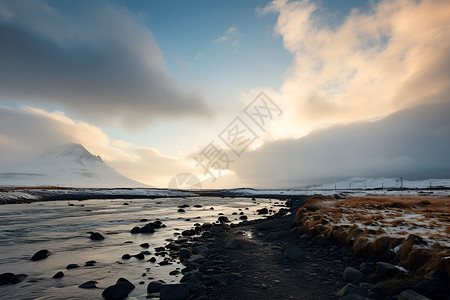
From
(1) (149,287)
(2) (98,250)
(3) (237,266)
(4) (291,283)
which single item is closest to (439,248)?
(4) (291,283)

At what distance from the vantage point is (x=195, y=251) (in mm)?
15898

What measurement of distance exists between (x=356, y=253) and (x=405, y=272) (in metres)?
3.92

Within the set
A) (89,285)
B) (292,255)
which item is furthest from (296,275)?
(89,285)

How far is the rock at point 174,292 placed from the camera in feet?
28.9

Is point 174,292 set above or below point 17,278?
above

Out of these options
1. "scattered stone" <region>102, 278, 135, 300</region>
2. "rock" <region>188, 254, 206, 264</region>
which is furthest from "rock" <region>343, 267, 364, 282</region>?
"scattered stone" <region>102, 278, 135, 300</region>

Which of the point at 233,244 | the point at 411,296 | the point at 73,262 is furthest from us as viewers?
the point at 233,244

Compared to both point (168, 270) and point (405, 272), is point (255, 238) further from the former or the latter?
point (405, 272)

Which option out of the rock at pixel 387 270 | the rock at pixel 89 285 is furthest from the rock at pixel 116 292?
the rock at pixel 387 270

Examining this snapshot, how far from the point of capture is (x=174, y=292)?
29.5 ft

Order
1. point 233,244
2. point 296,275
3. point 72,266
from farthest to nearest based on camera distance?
point 233,244
point 72,266
point 296,275

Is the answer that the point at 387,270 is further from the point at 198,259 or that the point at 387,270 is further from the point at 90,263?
the point at 90,263

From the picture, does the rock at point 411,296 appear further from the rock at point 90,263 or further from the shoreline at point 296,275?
the rock at point 90,263

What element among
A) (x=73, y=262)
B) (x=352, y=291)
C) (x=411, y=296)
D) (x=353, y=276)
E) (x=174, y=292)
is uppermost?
(x=411, y=296)
